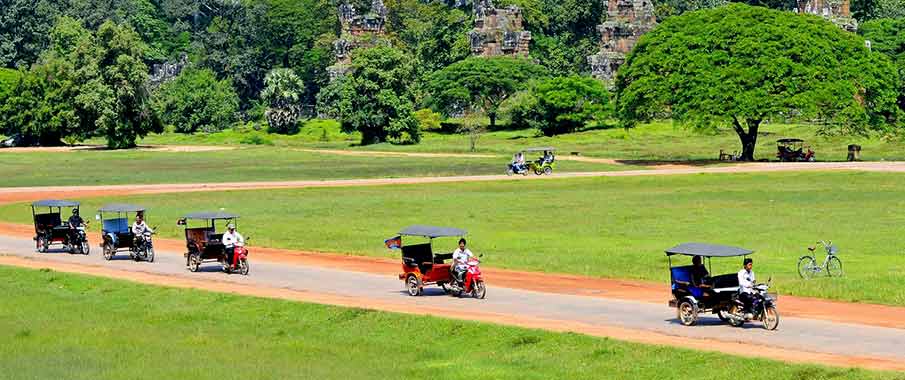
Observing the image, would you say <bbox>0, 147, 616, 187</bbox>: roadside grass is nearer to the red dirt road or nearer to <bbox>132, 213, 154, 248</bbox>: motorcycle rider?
the red dirt road

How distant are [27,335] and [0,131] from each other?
13799 centimetres

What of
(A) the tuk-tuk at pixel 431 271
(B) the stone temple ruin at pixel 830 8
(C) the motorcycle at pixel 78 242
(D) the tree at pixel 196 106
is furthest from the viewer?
(D) the tree at pixel 196 106

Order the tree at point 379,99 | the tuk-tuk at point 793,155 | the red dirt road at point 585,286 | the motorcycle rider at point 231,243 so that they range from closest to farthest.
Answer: the red dirt road at point 585,286 → the motorcycle rider at point 231,243 → the tuk-tuk at point 793,155 → the tree at point 379,99

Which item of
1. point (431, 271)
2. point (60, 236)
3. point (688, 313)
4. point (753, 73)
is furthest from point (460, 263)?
point (753, 73)

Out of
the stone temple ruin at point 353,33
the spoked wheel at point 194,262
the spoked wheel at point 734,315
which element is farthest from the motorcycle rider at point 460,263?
the stone temple ruin at point 353,33

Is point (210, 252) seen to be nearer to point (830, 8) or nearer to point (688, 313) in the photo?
point (688, 313)

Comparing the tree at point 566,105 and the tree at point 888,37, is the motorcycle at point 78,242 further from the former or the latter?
the tree at point 888,37

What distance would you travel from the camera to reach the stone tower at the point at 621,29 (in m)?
171

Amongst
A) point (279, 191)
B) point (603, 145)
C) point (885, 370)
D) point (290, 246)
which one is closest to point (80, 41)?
point (603, 145)

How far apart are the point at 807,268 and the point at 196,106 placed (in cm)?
13978

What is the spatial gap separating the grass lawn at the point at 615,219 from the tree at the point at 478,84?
72772mm

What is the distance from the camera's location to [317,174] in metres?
98.6

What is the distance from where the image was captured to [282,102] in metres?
169

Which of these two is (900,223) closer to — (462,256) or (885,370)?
(462,256)
